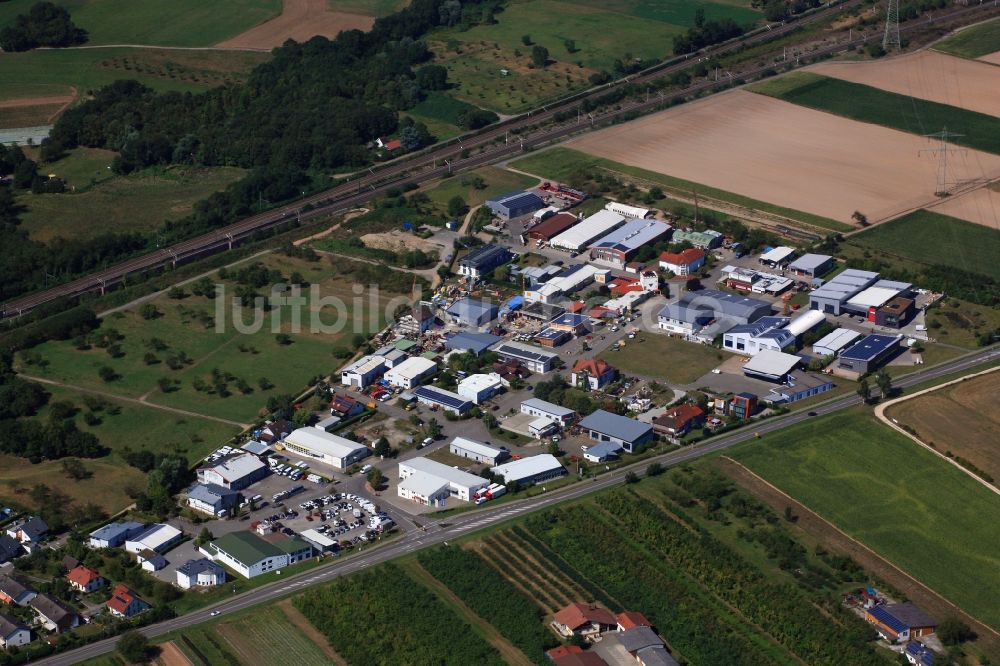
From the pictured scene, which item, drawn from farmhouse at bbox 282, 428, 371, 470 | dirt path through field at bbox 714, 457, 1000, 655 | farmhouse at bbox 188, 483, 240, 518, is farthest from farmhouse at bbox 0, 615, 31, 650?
dirt path through field at bbox 714, 457, 1000, 655

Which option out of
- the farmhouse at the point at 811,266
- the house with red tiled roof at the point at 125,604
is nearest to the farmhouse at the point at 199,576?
the house with red tiled roof at the point at 125,604

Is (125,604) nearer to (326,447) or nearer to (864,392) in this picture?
(326,447)

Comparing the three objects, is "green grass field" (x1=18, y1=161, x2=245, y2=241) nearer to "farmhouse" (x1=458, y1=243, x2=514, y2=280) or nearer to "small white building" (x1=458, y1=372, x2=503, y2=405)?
"farmhouse" (x1=458, y1=243, x2=514, y2=280)

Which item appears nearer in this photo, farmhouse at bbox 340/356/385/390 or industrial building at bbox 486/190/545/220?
farmhouse at bbox 340/356/385/390

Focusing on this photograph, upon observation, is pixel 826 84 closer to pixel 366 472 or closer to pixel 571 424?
pixel 571 424

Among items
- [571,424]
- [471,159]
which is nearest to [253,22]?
[471,159]
